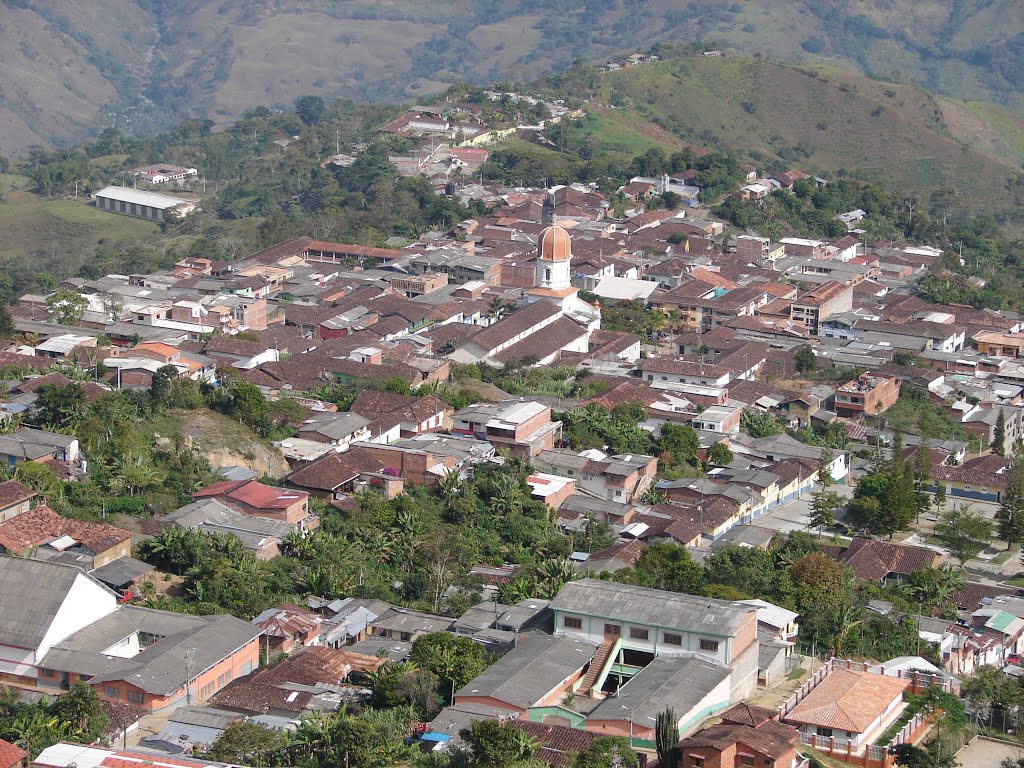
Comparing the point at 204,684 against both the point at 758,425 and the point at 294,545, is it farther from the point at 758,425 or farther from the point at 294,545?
the point at 758,425

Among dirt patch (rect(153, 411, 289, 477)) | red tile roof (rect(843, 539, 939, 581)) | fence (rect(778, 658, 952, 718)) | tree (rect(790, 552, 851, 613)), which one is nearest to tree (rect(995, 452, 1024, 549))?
red tile roof (rect(843, 539, 939, 581))

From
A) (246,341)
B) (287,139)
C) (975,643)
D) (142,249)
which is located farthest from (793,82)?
(975,643)

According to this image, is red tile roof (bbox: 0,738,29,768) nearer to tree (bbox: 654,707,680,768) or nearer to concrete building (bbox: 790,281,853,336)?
tree (bbox: 654,707,680,768)

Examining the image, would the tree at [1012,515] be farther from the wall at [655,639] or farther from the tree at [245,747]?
the tree at [245,747]

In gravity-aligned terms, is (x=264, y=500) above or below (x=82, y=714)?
above

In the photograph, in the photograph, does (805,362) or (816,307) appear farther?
(816,307)

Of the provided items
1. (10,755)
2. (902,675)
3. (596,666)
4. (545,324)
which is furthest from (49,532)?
(545,324)

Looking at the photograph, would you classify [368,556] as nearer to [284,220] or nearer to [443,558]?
[443,558]
